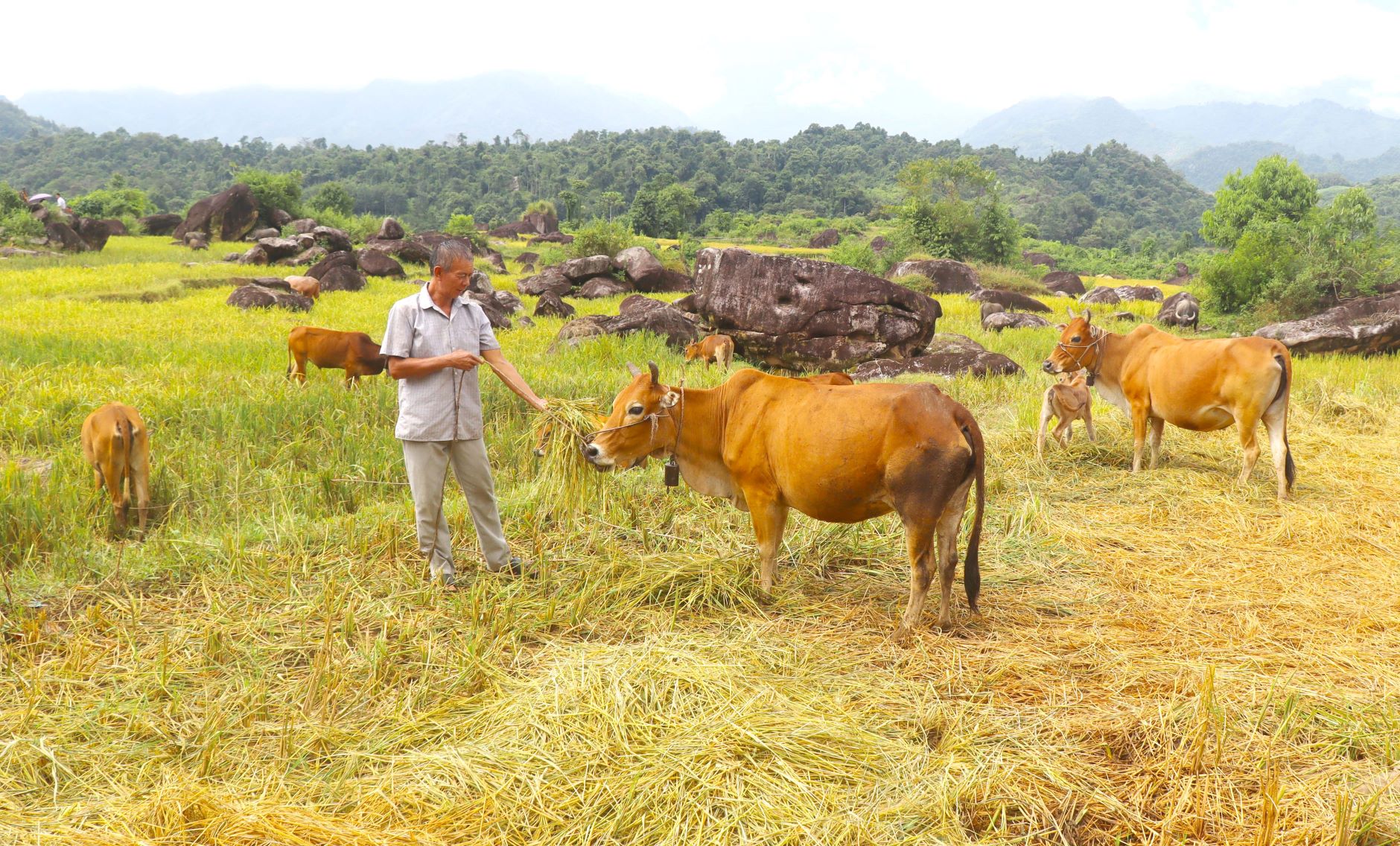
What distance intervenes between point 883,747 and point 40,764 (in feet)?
11.3

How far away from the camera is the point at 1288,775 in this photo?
3.59m

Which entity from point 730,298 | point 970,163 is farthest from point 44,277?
point 970,163

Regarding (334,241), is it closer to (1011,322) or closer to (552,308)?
(552,308)

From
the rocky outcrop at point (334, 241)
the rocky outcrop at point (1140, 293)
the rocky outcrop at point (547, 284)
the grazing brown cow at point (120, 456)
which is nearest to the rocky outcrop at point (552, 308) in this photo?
the rocky outcrop at point (547, 284)

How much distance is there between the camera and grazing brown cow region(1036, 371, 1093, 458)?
8.59m

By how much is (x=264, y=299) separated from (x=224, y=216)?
17.5m

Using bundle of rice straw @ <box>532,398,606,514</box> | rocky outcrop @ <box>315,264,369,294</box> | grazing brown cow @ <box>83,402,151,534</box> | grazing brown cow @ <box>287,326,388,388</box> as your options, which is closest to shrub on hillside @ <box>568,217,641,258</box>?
rocky outcrop @ <box>315,264,369,294</box>

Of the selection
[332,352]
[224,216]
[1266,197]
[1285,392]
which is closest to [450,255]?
[332,352]

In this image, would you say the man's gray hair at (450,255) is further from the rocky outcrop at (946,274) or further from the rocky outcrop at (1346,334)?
the rocky outcrop at (946,274)

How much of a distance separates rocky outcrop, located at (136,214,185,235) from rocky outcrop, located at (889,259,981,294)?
28.0 meters

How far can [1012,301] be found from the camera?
2381 cm

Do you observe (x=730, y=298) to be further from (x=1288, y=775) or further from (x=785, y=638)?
(x=1288, y=775)

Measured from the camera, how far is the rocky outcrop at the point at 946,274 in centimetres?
2816

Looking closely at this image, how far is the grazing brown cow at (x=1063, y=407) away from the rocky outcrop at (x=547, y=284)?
51.7ft
